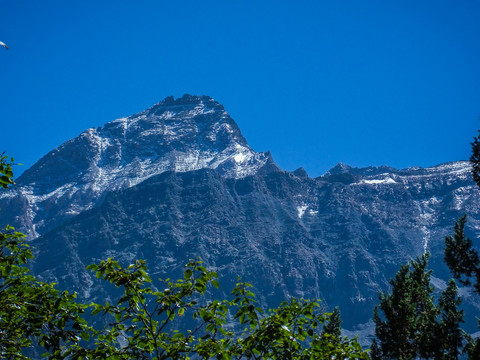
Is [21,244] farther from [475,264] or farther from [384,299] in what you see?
[384,299]

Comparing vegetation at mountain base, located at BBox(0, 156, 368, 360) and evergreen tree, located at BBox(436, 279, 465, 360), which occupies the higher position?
evergreen tree, located at BBox(436, 279, 465, 360)

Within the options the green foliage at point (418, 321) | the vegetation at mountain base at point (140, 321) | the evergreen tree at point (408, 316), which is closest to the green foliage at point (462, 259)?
the green foliage at point (418, 321)

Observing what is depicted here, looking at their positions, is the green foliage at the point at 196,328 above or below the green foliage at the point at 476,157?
below

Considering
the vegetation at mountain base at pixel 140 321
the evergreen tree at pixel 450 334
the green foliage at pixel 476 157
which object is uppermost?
the green foliage at pixel 476 157

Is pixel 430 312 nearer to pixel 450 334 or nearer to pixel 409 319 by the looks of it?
pixel 409 319

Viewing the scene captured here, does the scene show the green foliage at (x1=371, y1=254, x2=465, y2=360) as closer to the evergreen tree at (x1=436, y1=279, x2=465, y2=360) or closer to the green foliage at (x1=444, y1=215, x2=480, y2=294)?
the evergreen tree at (x1=436, y1=279, x2=465, y2=360)

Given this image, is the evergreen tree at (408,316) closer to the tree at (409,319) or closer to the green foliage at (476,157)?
the tree at (409,319)

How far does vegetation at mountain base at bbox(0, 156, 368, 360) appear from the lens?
386 inches

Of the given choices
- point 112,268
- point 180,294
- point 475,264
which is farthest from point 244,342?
point 475,264

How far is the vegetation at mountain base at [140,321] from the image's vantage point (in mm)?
9805

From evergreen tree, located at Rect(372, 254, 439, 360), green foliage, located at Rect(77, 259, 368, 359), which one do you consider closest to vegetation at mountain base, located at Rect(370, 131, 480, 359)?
evergreen tree, located at Rect(372, 254, 439, 360)

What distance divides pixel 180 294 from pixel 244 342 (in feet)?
5.40

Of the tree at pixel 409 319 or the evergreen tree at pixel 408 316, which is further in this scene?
the evergreen tree at pixel 408 316

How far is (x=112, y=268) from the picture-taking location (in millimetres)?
9969
